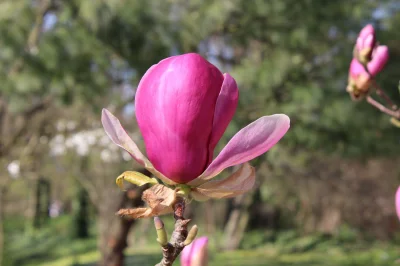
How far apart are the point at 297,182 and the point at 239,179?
1133 centimetres

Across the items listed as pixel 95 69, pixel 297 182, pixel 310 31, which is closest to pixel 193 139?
pixel 95 69

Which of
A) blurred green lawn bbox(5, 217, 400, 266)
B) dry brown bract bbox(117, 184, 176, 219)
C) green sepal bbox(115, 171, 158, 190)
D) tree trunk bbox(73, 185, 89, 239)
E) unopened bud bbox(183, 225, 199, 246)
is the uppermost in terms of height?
green sepal bbox(115, 171, 158, 190)

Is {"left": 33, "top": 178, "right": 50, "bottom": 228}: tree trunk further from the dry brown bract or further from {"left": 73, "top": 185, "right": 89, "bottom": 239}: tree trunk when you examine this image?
the dry brown bract

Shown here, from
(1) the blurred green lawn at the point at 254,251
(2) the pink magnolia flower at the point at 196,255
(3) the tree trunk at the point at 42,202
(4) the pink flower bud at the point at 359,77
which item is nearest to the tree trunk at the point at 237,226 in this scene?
(1) the blurred green lawn at the point at 254,251

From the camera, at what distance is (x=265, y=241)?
12359 mm

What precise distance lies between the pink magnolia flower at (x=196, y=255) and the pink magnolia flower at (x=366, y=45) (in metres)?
0.45

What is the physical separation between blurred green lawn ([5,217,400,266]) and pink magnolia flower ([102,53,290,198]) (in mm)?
8065

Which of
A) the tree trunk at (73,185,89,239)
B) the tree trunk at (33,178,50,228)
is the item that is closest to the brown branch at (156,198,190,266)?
the tree trunk at (73,185,89,239)

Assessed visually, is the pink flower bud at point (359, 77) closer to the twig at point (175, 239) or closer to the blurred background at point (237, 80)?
the twig at point (175, 239)

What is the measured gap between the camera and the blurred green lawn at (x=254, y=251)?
9.55m

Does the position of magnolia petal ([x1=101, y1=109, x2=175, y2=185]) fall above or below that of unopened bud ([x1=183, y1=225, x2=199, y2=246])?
above

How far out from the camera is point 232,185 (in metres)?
0.46

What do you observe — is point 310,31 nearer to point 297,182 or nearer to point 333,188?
point 297,182

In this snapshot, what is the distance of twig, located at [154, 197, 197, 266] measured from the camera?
417mm
